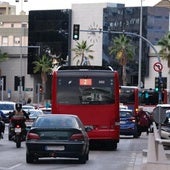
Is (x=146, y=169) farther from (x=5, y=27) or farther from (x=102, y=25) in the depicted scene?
(x=5, y=27)

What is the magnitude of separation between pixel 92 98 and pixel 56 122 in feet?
27.6

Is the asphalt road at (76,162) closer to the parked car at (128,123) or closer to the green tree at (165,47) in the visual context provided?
the parked car at (128,123)

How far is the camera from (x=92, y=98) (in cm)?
3122

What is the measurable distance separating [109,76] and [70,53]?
286 ft

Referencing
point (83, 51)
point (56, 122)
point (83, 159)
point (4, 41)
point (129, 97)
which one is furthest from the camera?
point (4, 41)

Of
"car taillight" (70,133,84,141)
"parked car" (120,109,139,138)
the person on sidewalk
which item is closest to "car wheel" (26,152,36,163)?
"car taillight" (70,133,84,141)

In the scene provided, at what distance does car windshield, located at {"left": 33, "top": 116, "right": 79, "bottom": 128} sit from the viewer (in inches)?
896

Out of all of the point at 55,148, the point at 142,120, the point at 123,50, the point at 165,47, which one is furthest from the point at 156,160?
the point at 123,50

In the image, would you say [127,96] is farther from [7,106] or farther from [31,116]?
[31,116]

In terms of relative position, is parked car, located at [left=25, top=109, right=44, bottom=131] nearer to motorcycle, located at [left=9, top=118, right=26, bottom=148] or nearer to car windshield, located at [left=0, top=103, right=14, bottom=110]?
motorcycle, located at [left=9, top=118, right=26, bottom=148]

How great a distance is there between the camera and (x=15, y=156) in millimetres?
26047

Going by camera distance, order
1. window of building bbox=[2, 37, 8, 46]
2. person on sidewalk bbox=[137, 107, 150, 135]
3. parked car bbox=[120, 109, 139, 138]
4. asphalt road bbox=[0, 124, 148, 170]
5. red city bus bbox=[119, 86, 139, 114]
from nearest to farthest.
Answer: asphalt road bbox=[0, 124, 148, 170] → parked car bbox=[120, 109, 139, 138] → person on sidewalk bbox=[137, 107, 150, 135] → red city bus bbox=[119, 86, 139, 114] → window of building bbox=[2, 37, 8, 46]

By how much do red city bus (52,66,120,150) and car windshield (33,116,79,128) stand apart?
7687mm

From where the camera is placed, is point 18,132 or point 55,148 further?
point 18,132
